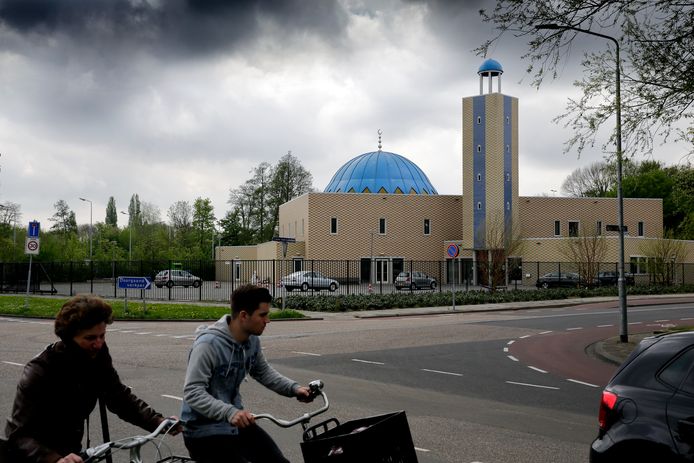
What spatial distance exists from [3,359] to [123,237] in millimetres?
93284

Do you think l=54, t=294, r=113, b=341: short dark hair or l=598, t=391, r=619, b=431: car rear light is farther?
l=598, t=391, r=619, b=431: car rear light

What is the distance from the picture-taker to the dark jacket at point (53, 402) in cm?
330

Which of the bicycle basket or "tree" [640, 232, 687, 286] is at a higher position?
"tree" [640, 232, 687, 286]

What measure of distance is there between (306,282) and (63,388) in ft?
121

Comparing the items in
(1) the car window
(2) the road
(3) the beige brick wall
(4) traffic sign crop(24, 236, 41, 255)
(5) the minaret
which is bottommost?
(2) the road

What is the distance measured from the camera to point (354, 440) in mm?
3512

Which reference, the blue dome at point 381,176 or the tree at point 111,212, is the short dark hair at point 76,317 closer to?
the blue dome at point 381,176

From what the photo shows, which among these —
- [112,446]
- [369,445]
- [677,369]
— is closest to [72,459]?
[112,446]

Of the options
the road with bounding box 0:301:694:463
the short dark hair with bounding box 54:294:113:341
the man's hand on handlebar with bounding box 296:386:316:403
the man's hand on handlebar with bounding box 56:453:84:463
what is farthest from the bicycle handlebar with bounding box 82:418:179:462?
the road with bounding box 0:301:694:463

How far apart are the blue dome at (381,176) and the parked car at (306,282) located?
39031mm

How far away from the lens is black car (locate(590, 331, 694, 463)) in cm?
449

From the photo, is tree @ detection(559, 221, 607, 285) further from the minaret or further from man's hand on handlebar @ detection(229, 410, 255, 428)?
man's hand on handlebar @ detection(229, 410, 255, 428)

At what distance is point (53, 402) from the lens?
3.42m

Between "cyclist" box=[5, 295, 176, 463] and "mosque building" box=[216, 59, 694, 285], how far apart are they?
53927 mm
